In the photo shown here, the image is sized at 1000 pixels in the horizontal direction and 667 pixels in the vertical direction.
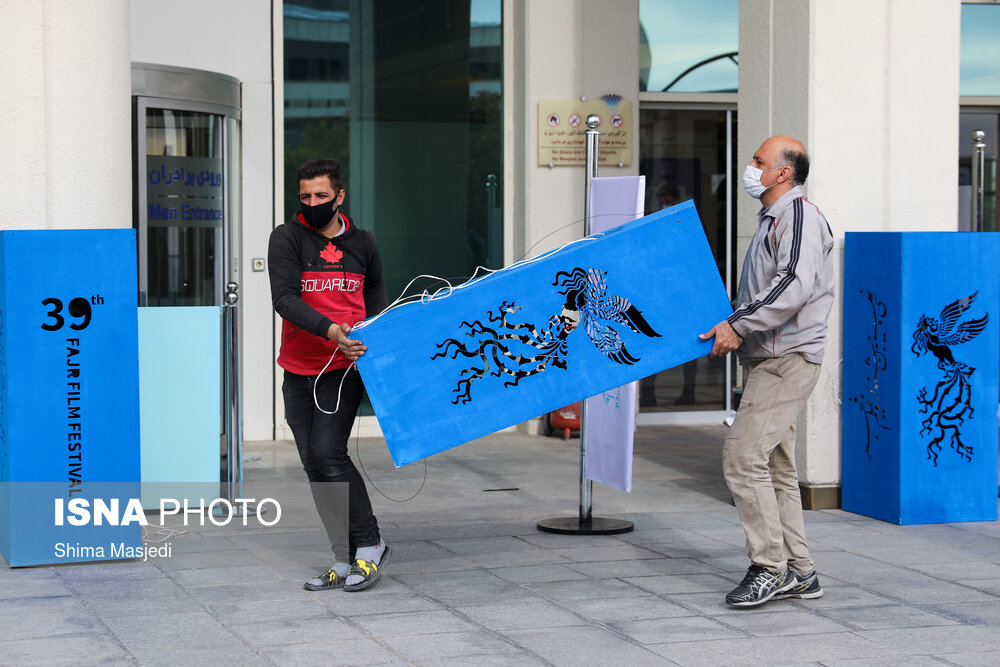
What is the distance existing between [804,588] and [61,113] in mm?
4119

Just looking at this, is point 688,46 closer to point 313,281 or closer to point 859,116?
point 859,116

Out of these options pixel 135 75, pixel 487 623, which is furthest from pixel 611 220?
pixel 135 75

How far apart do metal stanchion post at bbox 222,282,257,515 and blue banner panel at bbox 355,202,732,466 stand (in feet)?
7.33

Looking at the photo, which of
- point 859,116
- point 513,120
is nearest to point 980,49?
point 513,120

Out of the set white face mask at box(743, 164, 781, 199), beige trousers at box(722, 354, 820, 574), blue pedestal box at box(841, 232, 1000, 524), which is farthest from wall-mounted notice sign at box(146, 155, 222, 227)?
beige trousers at box(722, 354, 820, 574)

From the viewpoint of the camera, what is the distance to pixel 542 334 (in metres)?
5.23

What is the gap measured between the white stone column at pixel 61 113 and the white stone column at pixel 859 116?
139 inches

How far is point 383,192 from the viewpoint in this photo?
10.4m

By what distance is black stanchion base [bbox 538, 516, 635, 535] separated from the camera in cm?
666

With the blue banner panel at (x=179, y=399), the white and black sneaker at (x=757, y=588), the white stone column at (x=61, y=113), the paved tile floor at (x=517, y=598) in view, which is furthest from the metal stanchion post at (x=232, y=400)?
the white and black sneaker at (x=757, y=588)

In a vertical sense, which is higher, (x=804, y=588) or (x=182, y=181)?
(x=182, y=181)

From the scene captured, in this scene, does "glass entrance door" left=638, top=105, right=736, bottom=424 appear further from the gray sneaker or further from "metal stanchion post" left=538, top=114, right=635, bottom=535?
the gray sneaker

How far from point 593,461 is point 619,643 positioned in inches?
84.1

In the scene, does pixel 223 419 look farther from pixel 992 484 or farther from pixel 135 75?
pixel 992 484
